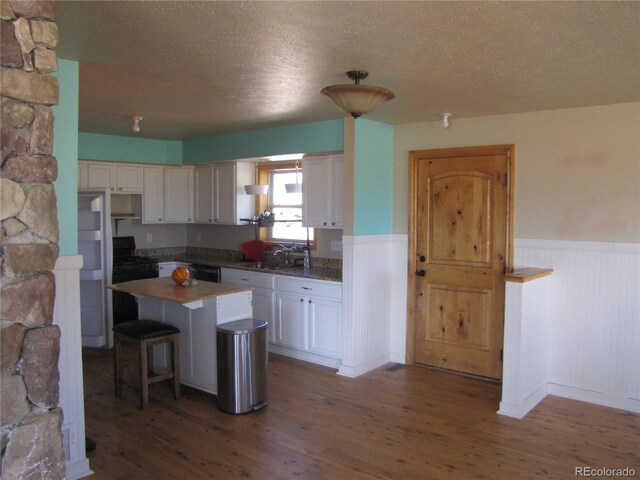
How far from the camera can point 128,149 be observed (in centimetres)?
630

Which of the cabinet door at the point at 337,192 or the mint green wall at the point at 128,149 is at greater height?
the mint green wall at the point at 128,149

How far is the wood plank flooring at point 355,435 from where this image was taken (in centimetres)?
313

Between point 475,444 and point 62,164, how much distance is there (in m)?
2.98

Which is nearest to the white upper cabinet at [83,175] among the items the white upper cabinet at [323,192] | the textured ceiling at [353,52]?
the textured ceiling at [353,52]

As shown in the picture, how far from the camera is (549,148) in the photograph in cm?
432

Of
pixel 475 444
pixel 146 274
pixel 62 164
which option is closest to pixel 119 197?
pixel 146 274

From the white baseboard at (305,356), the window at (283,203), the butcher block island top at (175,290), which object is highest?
the window at (283,203)

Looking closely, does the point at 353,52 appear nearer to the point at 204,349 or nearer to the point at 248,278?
the point at 204,349

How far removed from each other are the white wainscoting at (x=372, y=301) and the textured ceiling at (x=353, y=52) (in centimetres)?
130

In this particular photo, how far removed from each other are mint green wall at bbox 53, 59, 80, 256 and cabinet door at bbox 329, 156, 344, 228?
2.65 metres

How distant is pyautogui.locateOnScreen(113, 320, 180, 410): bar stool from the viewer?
13.1 ft

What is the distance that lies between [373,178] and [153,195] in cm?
299

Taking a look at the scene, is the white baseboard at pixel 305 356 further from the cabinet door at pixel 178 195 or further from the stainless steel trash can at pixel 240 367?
the cabinet door at pixel 178 195

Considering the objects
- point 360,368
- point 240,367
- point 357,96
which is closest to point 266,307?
point 360,368
